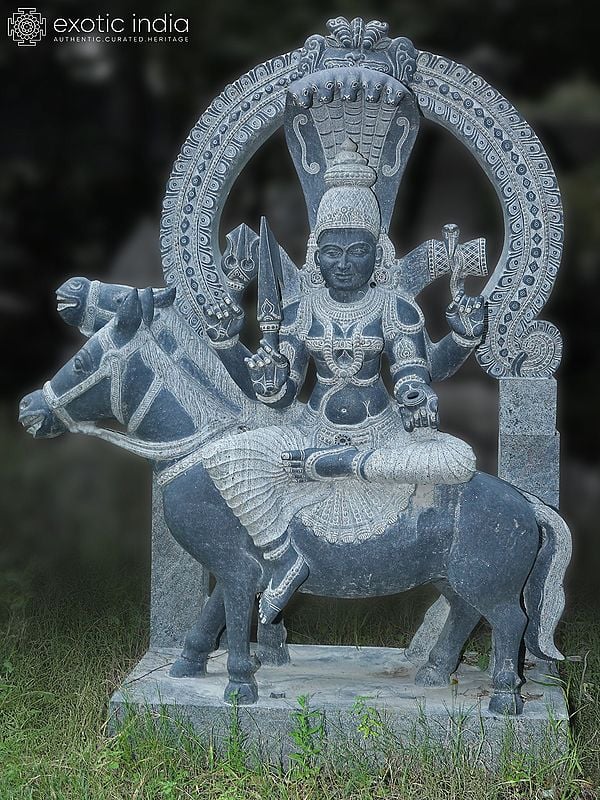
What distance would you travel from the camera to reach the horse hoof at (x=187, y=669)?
12.9 ft

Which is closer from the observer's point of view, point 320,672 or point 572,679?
point 320,672

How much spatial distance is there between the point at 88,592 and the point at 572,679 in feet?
7.85

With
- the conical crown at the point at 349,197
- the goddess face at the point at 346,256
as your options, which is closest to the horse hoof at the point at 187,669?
the goddess face at the point at 346,256

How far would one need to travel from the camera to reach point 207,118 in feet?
13.3

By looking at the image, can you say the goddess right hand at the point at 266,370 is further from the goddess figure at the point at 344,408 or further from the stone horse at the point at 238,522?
the stone horse at the point at 238,522

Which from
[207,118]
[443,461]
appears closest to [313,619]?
[443,461]

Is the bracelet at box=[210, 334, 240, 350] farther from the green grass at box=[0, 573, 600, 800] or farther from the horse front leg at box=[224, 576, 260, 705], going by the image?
the green grass at box=[0, 573, 600, 800]

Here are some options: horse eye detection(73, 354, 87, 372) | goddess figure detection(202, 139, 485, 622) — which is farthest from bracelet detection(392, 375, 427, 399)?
horse eye detection(73, 354, 87, 372)

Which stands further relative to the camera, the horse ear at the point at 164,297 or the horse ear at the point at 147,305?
the horse ear at the point at 164,297

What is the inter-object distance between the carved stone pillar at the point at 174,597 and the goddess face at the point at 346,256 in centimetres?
127

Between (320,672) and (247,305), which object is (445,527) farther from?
(247,305)

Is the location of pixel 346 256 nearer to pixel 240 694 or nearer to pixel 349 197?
pixel 349 197

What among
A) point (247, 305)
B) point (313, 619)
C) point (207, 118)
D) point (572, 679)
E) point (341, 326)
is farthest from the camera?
point (247, 305)

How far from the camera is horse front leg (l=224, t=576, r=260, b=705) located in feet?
12.2
